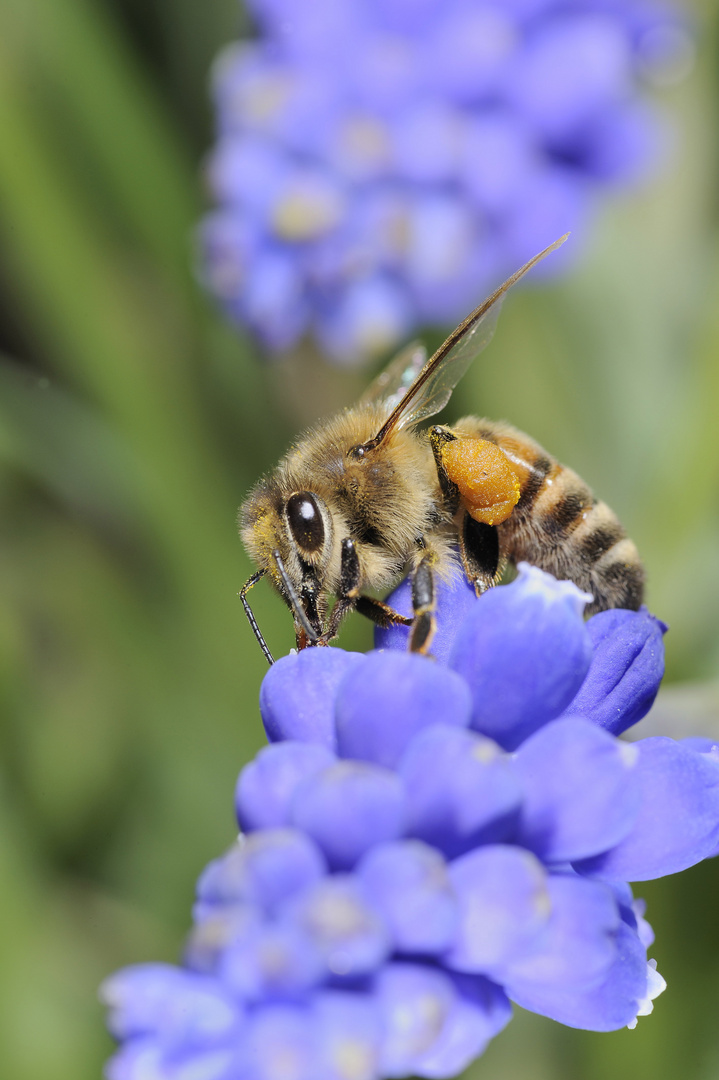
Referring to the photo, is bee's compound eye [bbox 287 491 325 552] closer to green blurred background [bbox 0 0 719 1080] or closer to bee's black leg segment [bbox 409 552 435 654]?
bee's black leg segment [bbox 409 552 435 654]

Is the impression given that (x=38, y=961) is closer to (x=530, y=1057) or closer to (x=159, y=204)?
(x=530, y=1057)

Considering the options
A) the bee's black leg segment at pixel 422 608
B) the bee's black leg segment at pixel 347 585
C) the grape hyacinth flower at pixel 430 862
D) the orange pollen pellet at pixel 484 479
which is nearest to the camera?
the grape hyacinth flower at pixel 430 862

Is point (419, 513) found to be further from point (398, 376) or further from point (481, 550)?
point (398, 376)

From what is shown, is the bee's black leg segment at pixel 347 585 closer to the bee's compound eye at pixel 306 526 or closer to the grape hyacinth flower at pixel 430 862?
the bee's compound eye at pixel 306 526

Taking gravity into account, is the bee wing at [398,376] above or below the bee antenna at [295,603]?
above

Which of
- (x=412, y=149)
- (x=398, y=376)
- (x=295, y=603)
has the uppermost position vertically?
(x=412, y=149)

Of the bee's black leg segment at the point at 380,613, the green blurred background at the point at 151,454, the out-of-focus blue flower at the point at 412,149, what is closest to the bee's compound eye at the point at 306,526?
the bee's black leg segment at the point at 380,613

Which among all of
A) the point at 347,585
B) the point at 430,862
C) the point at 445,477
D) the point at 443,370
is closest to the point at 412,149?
the point at 443,370

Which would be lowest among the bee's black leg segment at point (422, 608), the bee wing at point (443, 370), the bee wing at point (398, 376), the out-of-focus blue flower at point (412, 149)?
the bee's black leg segment at point (422, 608)
